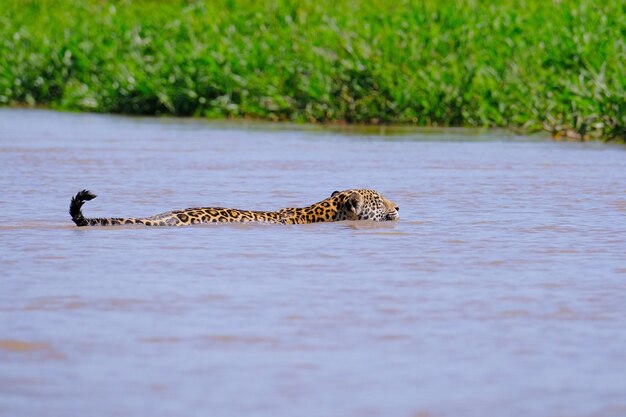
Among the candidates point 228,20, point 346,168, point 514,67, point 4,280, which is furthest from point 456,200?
point 228,20

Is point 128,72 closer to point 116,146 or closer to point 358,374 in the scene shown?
point 116,146

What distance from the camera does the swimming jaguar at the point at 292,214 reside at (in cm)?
1004

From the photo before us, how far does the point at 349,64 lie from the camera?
21.4 meters

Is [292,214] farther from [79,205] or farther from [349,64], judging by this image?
[349,64]

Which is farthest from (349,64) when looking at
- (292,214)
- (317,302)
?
(317,302)

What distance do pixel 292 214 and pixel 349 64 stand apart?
11.1 meters

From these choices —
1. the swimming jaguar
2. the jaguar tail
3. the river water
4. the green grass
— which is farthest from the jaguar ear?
the green grass

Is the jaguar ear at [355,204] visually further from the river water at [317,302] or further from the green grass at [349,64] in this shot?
the green grass at [349,64]

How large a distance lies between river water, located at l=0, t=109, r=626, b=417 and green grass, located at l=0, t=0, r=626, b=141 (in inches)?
220

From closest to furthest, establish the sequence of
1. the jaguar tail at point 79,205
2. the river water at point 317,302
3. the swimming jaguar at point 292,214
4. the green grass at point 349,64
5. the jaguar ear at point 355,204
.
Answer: the river water at point 317,302 → the jaguar tail at point 79,205 → the swimming jaguar at point 292,214 → the jaguar ear at point 355,204 → the green grass at point 349,64

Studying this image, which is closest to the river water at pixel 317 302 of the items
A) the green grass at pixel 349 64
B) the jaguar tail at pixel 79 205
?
the jaguar tail at pixel 79 205

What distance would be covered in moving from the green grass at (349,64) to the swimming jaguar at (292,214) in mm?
7434

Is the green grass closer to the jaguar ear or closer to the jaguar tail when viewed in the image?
the jaguar ear

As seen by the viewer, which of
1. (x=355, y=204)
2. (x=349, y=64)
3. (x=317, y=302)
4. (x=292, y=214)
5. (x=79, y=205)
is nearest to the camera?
(x=317, y=302)
